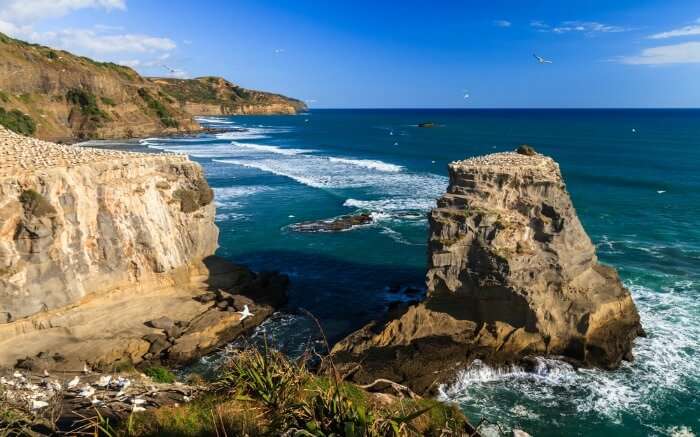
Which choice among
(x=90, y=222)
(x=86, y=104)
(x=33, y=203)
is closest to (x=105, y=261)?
(x=90, y=222)

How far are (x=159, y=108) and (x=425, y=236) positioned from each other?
9084cm

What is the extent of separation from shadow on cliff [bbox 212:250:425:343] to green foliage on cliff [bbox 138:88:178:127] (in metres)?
84.0

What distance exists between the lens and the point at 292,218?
4219 cm

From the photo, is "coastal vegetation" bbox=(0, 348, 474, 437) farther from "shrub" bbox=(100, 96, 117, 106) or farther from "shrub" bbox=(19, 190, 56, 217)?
"shrub" bbox=(100, 96, 117, 106)

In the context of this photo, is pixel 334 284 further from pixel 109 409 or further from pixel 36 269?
pixel 109 409

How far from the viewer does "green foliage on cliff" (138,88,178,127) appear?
357 ft

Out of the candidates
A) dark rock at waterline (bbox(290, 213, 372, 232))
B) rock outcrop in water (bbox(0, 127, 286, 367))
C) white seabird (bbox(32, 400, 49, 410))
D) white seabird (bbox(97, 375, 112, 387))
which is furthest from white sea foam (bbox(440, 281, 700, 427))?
dark rock at waterline (bbox(290, 213, 372, 232))

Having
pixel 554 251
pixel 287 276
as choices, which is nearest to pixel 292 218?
pixel 287 276

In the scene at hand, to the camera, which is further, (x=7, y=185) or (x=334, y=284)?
(x=334, y=284)

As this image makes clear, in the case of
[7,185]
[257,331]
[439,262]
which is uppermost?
[7,185]

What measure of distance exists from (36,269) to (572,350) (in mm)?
20653

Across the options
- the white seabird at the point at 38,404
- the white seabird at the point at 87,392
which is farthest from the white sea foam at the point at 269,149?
the white seabird at the point at 38,404

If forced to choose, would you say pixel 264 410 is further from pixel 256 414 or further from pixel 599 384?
pixel 599 384

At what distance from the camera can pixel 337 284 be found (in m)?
28.8
